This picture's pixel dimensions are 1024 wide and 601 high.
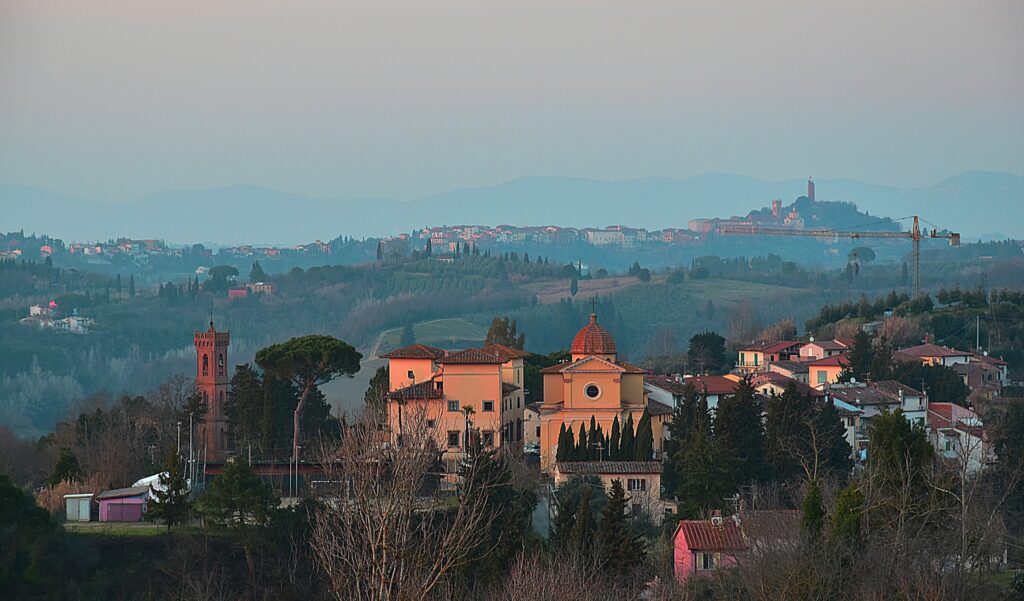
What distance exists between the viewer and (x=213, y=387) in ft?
157

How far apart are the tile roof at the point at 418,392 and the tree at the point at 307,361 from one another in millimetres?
1988

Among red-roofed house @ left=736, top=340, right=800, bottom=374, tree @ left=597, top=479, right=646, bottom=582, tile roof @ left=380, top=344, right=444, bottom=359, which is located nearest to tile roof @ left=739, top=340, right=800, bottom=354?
red-roofed house @ left=736, top=340, right=800, bottom=374

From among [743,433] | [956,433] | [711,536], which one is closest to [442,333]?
[956,433]

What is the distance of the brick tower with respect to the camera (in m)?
44.5

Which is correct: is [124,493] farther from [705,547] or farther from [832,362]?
[832,362]

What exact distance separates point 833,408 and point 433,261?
119 meters

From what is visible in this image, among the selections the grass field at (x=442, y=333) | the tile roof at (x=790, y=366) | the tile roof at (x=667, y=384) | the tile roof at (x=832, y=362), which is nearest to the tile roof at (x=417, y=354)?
the tile roof at (x=667, y=384)

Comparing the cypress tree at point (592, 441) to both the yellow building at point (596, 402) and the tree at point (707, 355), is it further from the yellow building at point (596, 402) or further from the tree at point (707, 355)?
the tree at point (707, 355)

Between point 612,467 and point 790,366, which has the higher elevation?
point 790,366

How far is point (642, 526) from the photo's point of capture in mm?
34562

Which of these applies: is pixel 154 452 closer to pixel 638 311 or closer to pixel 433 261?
pixel 638 311

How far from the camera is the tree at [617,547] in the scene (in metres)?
28.9

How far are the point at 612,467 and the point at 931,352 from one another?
2107 centimetres

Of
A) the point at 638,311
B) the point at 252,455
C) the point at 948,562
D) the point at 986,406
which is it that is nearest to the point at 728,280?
the point at 638,311
